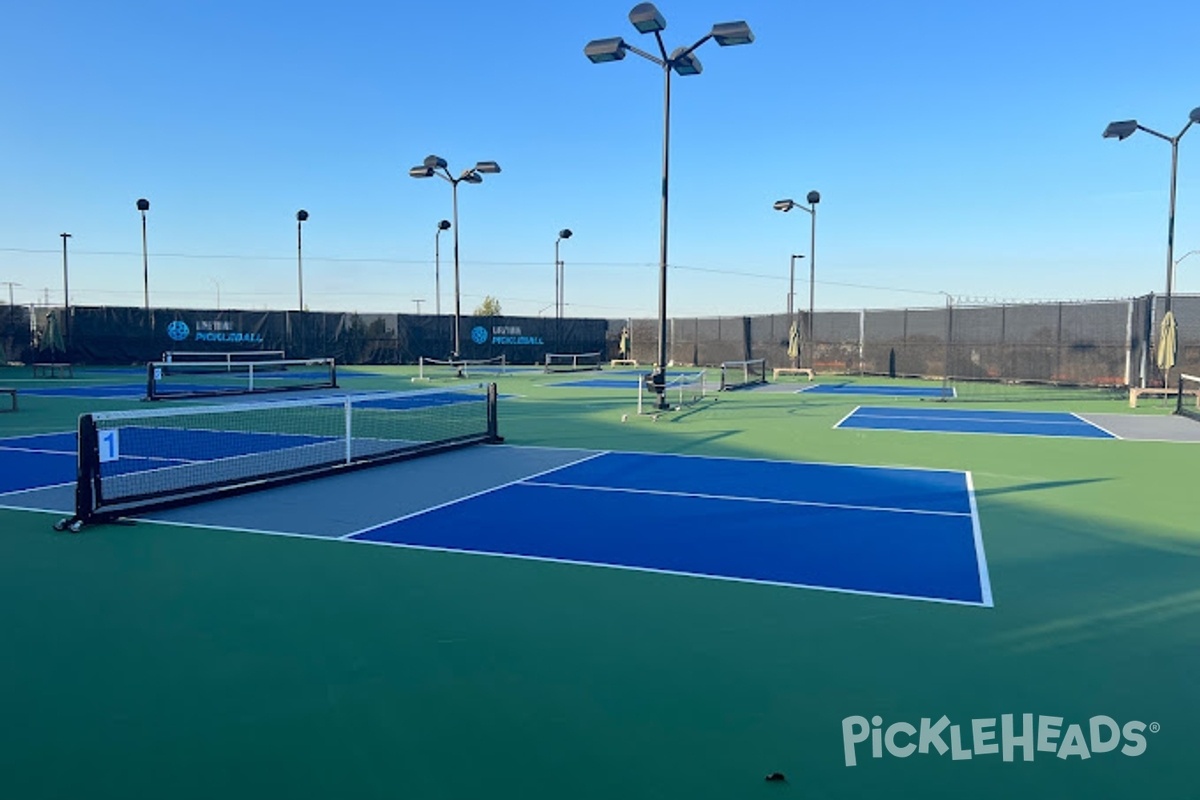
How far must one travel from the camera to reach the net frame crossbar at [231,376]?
1691 cm

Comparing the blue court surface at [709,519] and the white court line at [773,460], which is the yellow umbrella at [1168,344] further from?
the blue court surface at [709,519]

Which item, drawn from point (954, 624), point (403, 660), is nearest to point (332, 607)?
point (403, 660)

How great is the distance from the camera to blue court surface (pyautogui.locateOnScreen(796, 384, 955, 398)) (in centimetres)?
2203

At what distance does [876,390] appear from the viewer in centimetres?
2392

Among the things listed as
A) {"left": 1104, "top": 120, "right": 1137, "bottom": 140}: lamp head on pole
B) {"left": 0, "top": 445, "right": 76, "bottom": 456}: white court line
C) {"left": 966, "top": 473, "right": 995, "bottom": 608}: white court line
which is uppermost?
{"left": 1104, "top": 120, "right": 1137, "bottom": 140}: lamp head on pole

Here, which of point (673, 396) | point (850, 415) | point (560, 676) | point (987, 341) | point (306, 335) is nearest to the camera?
point (560, 676)

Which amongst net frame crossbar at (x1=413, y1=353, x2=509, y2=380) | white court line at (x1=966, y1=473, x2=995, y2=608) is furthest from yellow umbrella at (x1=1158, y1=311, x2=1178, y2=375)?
net frame crossbar at (x1=413, y1=353, x2=509, y2=380)

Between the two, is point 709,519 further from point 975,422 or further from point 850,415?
point 850,415

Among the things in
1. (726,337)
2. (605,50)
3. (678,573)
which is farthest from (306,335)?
(678,573)

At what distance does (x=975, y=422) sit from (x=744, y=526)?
9955mm

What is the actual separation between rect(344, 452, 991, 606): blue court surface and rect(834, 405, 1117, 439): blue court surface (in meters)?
4.82

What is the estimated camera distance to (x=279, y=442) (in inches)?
455

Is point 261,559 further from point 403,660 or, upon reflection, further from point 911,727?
point 911,727

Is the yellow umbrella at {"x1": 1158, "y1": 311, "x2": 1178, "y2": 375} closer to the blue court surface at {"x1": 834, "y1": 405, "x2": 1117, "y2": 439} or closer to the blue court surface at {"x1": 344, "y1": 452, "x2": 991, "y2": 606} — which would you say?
the blue court surface at {"x1": 834, "y1": 405, "x2": 1117, "y2": 439}
